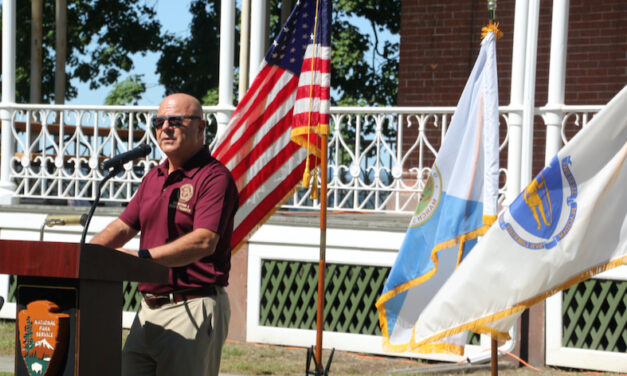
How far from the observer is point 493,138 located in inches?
233

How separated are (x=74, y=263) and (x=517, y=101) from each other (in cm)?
628

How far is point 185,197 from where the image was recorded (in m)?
4.35

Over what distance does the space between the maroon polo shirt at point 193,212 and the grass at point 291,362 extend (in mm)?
4141

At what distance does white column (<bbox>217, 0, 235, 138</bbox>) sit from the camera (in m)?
10.1

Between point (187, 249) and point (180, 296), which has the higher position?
point (187, 249)

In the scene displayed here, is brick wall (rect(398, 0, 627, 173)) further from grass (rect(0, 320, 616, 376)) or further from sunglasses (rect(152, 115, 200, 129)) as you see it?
sunglasses (rect(152, 115, 200, 129))

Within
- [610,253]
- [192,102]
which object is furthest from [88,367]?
[610,253]

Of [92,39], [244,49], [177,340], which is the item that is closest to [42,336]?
[177,340]

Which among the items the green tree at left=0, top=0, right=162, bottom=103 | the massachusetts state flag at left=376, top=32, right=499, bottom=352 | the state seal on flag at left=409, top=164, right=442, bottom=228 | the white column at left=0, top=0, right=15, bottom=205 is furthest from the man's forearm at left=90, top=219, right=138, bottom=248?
the green tree at left=0, top=0, right=162, bottom=103

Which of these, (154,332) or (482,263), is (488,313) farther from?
(154,332)

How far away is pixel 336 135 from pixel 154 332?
575cm

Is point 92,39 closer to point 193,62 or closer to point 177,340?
point 193,62

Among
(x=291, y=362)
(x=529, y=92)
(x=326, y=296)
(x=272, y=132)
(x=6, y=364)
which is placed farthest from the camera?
(x=326, y=296)

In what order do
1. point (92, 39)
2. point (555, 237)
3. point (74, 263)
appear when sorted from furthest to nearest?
point (92, 39) < point (555, 237) < point (74, 263)
